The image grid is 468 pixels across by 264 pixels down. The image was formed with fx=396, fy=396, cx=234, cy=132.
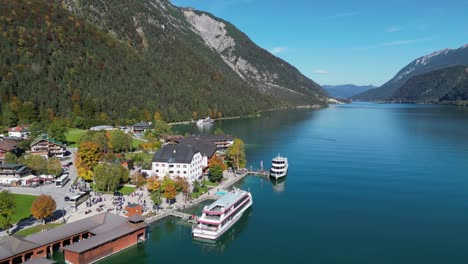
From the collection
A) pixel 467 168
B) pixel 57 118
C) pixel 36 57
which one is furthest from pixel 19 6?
pixel 467 168

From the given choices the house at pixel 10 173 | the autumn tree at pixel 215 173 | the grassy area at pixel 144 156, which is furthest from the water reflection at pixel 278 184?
the house at pixel 10 173

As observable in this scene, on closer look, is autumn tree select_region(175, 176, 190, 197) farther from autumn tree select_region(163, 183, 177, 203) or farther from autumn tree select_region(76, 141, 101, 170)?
autumn tree select_region(76, 141, 101, 170)

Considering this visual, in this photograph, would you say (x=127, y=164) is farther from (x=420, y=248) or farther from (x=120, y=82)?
(x=120, y=82)

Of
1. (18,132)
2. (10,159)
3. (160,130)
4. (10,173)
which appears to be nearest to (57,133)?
(18,132)

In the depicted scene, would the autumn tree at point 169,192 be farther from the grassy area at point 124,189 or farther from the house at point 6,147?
the house at point 6,147

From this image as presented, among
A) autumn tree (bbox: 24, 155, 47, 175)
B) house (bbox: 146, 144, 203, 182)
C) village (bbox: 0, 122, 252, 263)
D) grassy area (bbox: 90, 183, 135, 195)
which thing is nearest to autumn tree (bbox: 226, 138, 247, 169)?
village (bbox: 0, 122, 252, 263)

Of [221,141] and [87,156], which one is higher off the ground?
[87,156]

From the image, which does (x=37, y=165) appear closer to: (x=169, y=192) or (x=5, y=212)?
(x=5, y=212)
